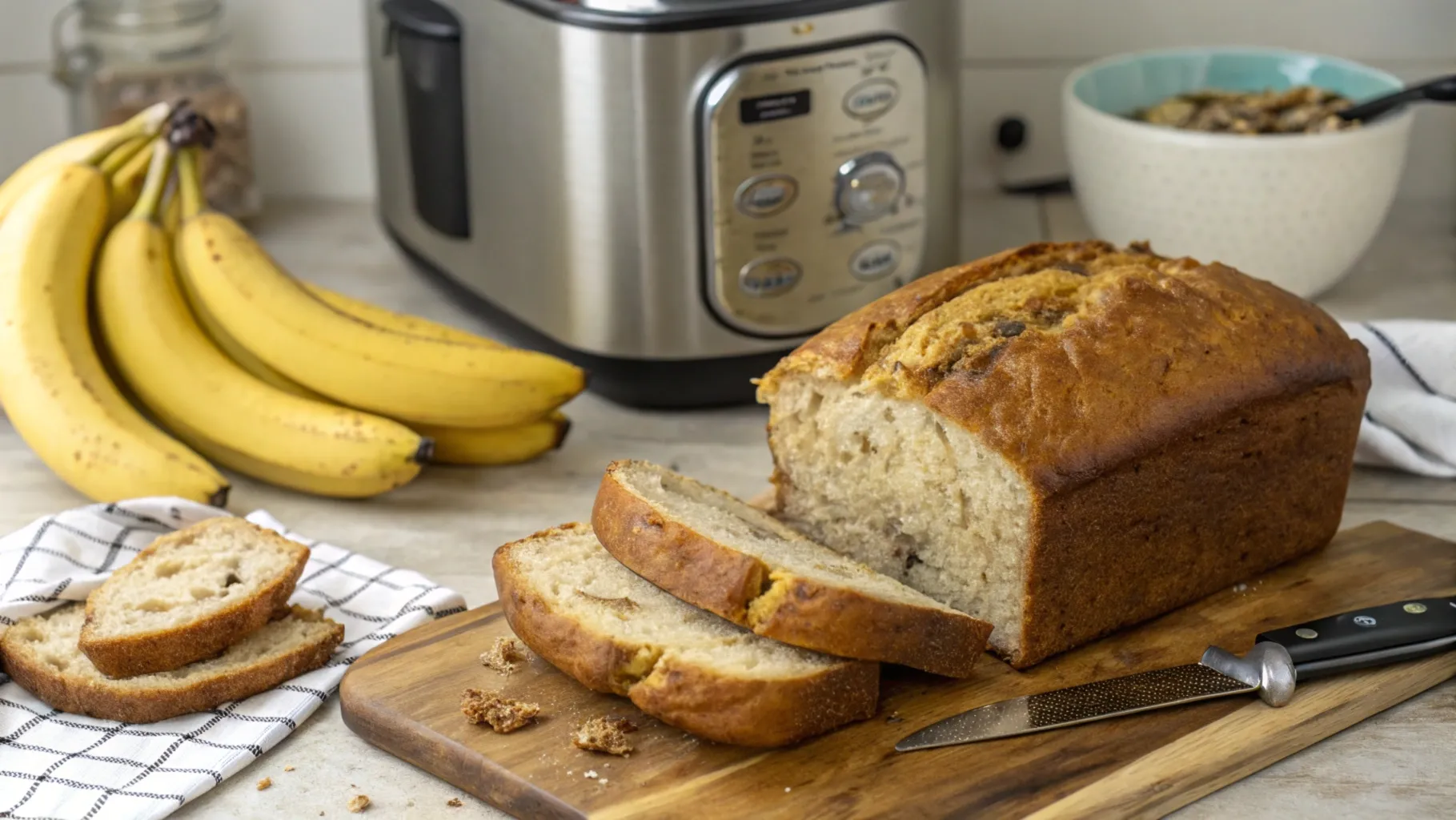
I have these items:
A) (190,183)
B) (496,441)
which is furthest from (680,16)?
(190,183)

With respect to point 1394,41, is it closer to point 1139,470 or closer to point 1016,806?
point 1139,470

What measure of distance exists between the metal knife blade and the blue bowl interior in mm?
1261

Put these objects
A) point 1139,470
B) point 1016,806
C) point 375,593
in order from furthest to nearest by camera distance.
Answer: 1. point 375,593
2. point 1139,470
3. point 1016,806

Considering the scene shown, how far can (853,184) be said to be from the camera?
204cm

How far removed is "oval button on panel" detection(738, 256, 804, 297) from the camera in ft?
6.68

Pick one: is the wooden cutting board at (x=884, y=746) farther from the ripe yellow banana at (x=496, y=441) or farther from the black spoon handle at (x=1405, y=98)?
the black spoon handle at (x=1405, y=98)

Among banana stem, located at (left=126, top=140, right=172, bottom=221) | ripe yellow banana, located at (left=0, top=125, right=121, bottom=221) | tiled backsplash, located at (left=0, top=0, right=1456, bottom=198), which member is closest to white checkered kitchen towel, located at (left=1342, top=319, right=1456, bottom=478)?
tiled backsplash, located at (left=0, top=0, right=1456, bottom=198)

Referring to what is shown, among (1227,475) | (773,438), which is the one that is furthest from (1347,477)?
(773,438)

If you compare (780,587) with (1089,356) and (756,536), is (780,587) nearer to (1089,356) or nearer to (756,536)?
(756,536)

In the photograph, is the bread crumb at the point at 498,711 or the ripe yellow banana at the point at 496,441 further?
the ripe yellow banana at the point at 496,441

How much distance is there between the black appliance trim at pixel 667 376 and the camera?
2.11 meters

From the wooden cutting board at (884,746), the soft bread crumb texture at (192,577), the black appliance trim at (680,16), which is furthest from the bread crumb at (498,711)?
the black appliance trim at (680,16)

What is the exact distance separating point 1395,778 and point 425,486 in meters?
1.18

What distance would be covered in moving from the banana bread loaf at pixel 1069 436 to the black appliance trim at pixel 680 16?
411mm
